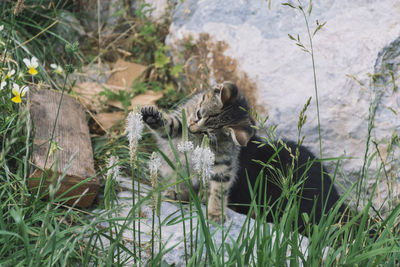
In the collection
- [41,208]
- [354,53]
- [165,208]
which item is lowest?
[165,208]

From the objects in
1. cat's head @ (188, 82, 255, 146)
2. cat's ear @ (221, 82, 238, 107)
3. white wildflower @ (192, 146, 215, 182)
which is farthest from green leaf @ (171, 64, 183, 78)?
white wildflower @ (192, 146, 215, 182)

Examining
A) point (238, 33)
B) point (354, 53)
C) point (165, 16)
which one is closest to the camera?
point (354, 53)

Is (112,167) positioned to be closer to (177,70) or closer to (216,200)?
(216,200)

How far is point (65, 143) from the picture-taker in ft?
11.4

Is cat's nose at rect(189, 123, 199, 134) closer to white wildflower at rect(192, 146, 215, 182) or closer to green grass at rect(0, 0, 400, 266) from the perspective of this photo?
green grass at rect(0, 0, 400, 266)

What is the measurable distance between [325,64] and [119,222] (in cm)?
235

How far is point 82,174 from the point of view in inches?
127

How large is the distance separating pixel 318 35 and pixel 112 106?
210cm

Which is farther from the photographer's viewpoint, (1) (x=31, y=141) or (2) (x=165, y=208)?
(2) (x=165, y=208)

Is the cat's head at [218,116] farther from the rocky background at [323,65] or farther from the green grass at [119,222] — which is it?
the rocky background at [323,65]

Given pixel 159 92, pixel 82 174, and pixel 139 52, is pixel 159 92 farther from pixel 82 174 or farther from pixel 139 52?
pixel 82 174

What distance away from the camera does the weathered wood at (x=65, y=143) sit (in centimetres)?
316

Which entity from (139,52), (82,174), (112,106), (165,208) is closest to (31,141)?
(82,174)

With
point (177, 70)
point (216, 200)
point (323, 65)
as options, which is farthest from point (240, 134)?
point (177, 70)
